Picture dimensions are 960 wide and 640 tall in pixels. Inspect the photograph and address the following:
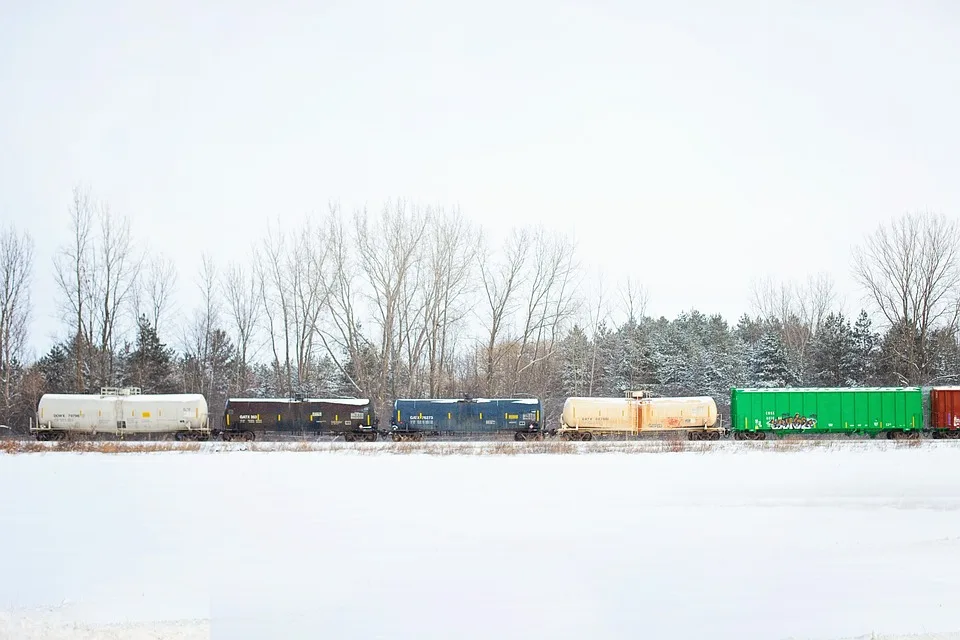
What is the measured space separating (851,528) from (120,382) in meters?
49.3

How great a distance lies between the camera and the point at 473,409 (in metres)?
41.1

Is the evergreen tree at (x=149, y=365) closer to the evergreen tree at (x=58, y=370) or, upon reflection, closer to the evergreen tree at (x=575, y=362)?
the evergreen tree at (x=58, y=370)

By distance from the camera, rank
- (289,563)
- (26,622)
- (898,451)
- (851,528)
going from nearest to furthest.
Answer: (26,622) → (289,563) → (851,528) → (898,451)

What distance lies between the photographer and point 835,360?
2253 inches

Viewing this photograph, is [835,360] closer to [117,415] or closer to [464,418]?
[464,418]

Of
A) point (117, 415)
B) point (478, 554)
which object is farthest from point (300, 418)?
point (478, 554)

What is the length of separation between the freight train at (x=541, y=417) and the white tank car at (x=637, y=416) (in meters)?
0.05

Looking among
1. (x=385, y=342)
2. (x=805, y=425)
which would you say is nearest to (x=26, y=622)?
(x=805, y=425)

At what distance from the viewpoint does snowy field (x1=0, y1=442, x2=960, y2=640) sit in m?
10.0

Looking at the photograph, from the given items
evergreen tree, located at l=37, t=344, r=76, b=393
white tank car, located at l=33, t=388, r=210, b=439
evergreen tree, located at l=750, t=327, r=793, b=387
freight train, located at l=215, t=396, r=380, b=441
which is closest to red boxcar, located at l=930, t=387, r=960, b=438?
evergreen tree, located at l=750, t=327, r=793, b=387

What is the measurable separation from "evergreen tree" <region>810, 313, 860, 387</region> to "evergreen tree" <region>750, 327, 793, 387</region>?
3310mm

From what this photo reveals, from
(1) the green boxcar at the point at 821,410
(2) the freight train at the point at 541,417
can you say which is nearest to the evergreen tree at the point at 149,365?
(2) the freight train at the point at 541,417

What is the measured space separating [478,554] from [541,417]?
92.6ft

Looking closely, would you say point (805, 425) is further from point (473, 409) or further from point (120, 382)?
point (120, 382)
